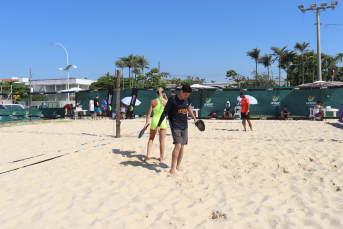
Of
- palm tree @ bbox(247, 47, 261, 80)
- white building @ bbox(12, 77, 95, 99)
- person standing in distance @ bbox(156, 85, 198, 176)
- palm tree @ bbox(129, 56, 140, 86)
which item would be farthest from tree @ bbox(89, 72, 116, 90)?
person standing in distance @ bbox(156, 85, 198, 176)

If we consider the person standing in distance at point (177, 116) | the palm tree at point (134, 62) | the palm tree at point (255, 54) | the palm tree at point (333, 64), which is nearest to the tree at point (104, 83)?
the palm tree at point (134, 62)

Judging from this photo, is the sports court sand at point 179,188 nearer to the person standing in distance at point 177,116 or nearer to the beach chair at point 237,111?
the person standing in distance at point 177,116

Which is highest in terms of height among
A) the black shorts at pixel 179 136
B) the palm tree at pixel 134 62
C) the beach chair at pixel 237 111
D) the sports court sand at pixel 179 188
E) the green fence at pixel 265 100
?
the palm tree at pixel 134 62

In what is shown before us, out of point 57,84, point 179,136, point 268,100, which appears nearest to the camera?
point 179,136

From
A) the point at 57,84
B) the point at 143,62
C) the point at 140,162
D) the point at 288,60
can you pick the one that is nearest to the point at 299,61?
the point at 288,60

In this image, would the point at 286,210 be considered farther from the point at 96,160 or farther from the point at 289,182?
the point at 96,160

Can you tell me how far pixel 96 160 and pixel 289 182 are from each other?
3481mm

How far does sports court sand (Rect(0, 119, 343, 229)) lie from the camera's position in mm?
2775

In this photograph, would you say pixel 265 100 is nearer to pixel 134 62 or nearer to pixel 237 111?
pixel 237 111

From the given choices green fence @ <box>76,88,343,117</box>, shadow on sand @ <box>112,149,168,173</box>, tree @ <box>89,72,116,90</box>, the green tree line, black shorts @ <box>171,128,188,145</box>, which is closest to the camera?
black shorts @ <box>171,128,188,145</box>

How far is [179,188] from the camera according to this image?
372 centimetres

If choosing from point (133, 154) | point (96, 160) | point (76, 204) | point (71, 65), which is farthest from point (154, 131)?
point (71, 65)

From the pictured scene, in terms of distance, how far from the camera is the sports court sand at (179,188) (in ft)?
9.11

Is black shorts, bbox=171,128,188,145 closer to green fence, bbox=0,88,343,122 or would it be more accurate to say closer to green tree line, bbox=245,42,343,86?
green fence, bbox=0,88,343,122
